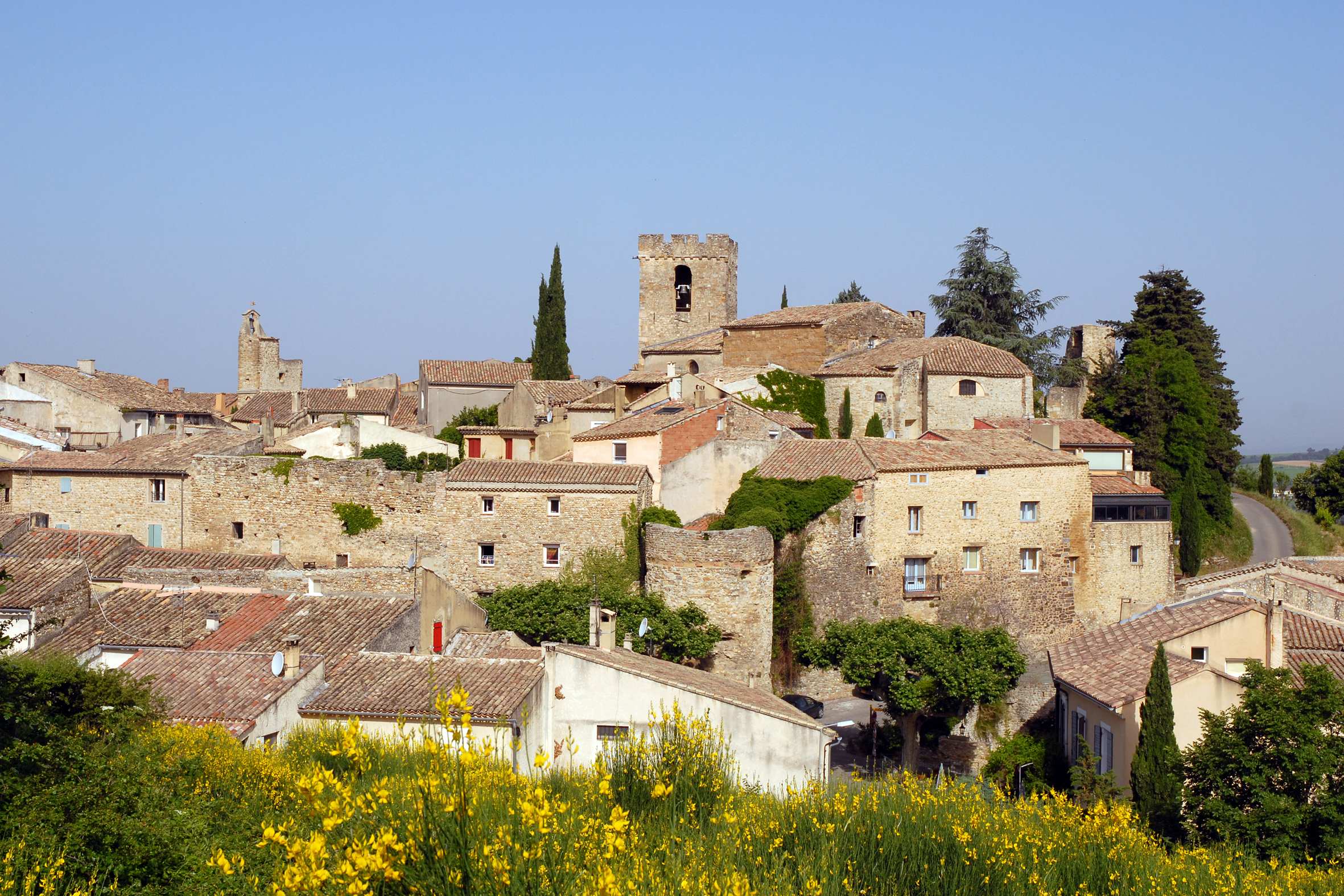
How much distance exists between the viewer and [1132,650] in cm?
2705

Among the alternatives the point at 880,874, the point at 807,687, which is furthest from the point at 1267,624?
the point at 880,874

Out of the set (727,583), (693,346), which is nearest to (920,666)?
(727,583)

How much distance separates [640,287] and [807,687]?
35796 mm

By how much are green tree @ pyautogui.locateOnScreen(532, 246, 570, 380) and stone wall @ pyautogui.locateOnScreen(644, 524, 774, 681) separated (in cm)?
3124

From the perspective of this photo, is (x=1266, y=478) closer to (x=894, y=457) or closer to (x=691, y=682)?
(x=894, y=457)

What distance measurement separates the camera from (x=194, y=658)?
917 inches

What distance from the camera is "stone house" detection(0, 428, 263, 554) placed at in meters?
37.2

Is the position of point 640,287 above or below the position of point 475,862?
above

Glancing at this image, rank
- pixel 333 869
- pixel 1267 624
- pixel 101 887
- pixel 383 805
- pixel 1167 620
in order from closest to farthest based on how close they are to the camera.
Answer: pixel 333 869
pixel 383 805
pixel 101 887
pixel 1267 624
pixel 1167 620

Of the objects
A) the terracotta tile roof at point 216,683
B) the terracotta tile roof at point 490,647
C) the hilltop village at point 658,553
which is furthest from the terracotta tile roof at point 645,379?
the terracotta tile roof at point 216,683

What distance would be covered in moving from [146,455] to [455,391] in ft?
51.3

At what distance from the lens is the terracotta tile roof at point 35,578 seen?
2655 cm

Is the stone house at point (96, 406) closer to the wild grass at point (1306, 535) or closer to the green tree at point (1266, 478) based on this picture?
the wild grass at point (1306, 535)

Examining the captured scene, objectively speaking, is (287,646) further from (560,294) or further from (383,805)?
(560,294)
